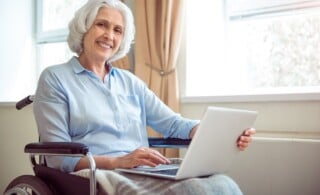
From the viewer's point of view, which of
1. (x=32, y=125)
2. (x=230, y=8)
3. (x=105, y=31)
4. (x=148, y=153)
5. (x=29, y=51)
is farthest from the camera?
(x=29, y=51)

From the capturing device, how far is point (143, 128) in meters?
1.80

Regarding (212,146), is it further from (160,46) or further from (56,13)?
(56,13)

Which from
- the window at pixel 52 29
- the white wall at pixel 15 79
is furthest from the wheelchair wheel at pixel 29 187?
the window at pixel 52 29

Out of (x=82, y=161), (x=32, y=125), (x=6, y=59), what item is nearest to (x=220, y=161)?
(x=82, y=161)

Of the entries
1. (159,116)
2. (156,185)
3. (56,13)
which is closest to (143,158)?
(156,185)

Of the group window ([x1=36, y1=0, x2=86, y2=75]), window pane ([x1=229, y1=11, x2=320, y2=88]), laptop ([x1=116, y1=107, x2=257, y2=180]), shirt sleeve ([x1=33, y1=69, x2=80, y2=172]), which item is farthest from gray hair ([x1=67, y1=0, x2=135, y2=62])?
window ([x1=36, y1=0, x2=86, y2=75])

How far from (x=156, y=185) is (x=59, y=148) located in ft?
1.05

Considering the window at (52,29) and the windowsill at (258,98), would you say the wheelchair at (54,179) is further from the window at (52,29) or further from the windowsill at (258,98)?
the window at (52,29)

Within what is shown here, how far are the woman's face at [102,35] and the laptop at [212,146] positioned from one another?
55cm

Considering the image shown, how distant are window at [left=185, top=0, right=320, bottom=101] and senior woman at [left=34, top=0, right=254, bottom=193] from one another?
465 mm

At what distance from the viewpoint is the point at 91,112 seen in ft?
5.25

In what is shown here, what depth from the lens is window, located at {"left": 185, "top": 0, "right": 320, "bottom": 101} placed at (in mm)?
2152

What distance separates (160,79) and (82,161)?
2.89 feet

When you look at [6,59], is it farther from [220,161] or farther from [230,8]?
[220,161]
